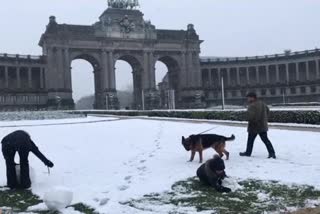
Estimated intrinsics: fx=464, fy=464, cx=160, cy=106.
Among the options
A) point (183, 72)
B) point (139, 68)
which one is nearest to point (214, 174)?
point (139, 68)

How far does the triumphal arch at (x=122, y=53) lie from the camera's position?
85.2 metres

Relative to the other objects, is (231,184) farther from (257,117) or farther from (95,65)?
(95,65)

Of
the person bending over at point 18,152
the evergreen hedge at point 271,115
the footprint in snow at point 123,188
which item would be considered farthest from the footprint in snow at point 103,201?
the evergreen hedge at point 271,115

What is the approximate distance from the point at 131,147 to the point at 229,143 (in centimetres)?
360

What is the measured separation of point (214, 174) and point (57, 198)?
135 inches

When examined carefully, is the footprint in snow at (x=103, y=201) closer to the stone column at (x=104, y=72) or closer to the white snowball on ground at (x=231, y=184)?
the white snowball on ground at (x=231, y=184)

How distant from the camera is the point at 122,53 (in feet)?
293

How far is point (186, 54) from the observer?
94.8 metres

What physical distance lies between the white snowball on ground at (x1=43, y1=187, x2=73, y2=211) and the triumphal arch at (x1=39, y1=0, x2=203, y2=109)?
237 ft

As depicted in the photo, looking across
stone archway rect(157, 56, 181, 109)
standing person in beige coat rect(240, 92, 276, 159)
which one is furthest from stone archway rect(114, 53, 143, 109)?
standing person in beige coat rect(240, 92, 276, 159)

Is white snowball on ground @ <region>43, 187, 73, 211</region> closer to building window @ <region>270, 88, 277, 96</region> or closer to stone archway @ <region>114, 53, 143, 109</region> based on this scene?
stone archway @ <region>114, 53, 143, 109</region>

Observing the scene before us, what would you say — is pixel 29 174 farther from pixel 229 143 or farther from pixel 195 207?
pixel 229 143

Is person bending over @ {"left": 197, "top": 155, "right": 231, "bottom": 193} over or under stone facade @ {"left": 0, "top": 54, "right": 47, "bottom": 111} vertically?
under

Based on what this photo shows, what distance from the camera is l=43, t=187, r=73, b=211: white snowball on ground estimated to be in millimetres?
8664
